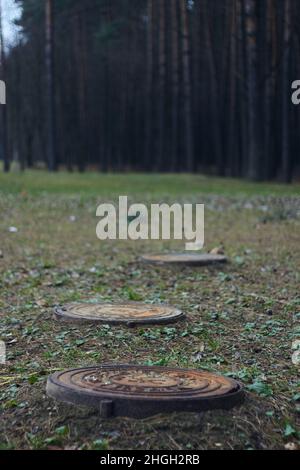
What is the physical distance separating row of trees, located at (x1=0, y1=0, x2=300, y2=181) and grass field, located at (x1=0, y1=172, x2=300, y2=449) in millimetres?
18460

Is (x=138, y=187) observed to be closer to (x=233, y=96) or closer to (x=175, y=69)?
(x=233, y=96)

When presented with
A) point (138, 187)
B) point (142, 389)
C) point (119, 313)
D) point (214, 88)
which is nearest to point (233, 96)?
point (214, 88)

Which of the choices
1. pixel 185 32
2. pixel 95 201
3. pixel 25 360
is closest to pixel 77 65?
pixel 185 32

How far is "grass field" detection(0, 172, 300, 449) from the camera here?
17.0 feet

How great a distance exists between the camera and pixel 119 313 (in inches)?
329

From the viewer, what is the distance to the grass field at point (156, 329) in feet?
17.0

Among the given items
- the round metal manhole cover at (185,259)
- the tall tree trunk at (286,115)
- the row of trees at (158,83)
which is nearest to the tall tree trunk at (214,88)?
the row of trees at (158,83)

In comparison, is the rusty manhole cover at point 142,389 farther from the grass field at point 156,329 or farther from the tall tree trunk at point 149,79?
the tall tree trunk at point 149,79

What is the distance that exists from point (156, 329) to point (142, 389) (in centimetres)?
236

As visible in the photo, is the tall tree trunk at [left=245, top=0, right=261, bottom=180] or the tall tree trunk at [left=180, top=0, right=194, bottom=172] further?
the tall tree trunk at [left=180, top=0, right=194, bottom=172]

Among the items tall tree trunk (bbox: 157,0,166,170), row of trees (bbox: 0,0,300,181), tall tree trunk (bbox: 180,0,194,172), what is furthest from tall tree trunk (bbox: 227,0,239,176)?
tall tree trunk (bbox: 157,0,166,170)

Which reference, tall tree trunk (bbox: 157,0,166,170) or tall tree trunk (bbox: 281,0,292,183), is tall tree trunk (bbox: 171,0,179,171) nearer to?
tall tree trunk (bbox: 157,0,166,170)
